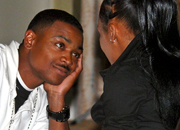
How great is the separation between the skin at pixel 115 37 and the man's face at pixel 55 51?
285mm

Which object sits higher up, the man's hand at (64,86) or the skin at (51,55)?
the skin at (51,55)

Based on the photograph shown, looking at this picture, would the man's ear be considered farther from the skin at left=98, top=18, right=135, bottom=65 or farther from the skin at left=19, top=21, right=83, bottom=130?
the skin at left=98, top=18, right=135, bottom=65

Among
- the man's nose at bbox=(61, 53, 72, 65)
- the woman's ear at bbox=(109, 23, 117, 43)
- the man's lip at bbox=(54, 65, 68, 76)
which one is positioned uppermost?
the woman's ear at bbox=(109, 23, 117, 43)

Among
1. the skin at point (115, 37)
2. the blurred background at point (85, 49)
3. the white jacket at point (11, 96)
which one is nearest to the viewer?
the skin at point (115, 37)

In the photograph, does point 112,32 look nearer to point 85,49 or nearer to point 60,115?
point 60,115

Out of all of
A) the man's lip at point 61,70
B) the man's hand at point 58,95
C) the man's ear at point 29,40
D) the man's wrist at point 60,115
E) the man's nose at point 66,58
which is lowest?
the man's wrist at point 60,115

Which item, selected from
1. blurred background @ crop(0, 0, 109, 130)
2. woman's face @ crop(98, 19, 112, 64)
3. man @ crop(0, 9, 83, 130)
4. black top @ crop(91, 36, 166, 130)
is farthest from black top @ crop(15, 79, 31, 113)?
blurred background @ crop(0, 0, 109, 130)

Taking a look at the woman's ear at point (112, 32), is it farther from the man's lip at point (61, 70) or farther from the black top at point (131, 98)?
the man's lip at point (61, 70)

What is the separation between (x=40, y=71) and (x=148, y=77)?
0.68 meters

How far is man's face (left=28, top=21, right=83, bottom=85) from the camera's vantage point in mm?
1426

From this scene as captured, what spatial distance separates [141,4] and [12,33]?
1552 mm

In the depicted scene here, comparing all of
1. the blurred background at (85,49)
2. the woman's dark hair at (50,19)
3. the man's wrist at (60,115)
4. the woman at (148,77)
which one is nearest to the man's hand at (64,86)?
the man's wrist at (60,115)

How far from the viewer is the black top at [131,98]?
94 centimetres

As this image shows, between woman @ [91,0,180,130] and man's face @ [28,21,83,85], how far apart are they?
1.48 feet
